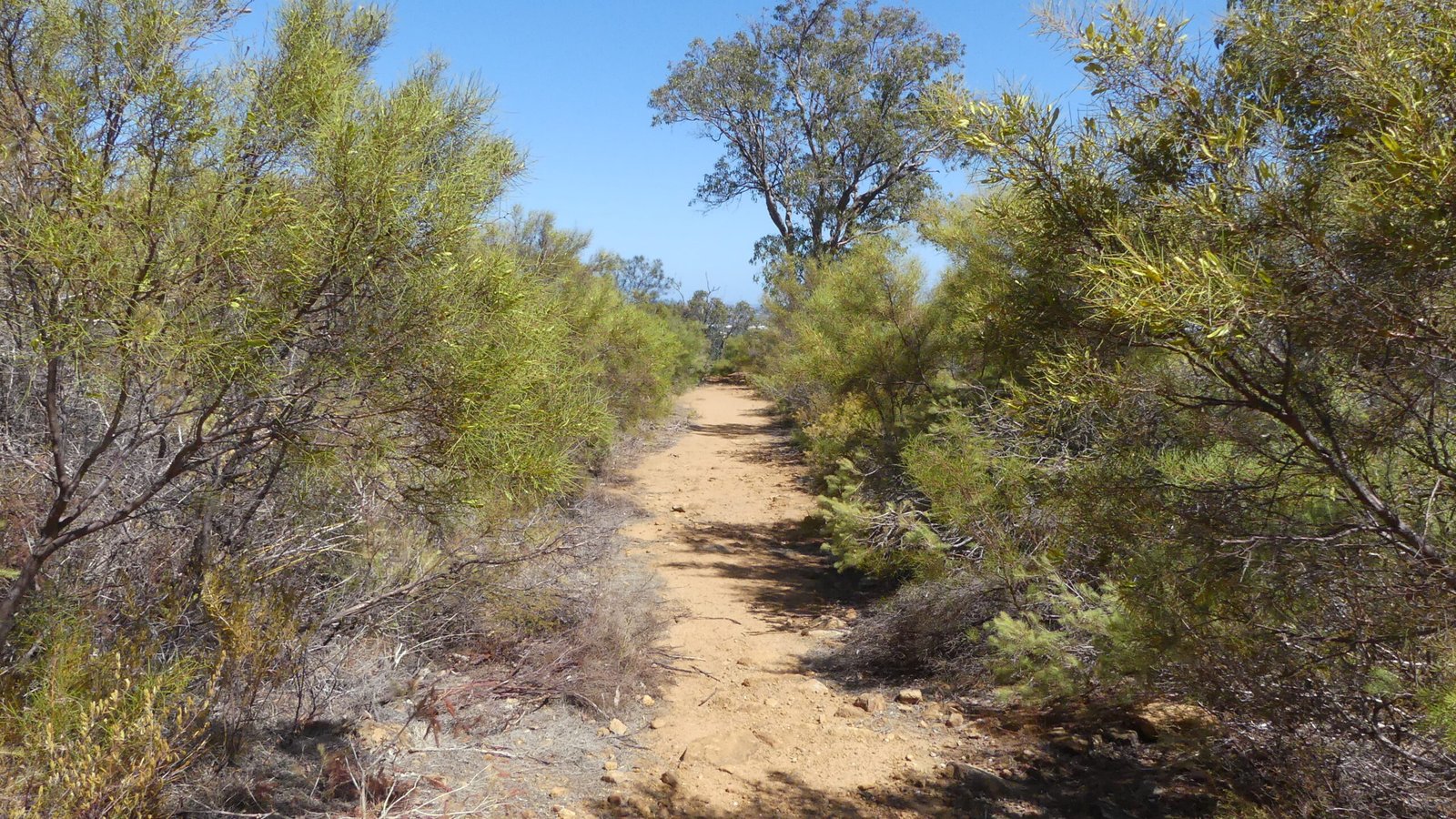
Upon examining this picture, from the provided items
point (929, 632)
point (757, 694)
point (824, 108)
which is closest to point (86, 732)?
point (757, 694)

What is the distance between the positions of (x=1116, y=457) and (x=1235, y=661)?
2.64 feet

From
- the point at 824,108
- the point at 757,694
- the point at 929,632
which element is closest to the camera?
the point at 757,694

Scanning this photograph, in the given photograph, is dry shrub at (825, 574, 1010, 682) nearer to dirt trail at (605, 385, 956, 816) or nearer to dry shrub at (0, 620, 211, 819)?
dirt trail at (605, 385, 956, 816)

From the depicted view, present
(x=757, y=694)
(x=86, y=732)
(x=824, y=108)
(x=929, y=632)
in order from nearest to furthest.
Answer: (x=86, y=732) < (x=757, y=694) < (x=929, y=632) < (x=824, y=108)

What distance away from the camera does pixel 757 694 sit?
6.46m

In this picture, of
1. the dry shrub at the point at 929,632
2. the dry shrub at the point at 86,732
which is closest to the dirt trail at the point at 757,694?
the dry shrub at the point at 929,632

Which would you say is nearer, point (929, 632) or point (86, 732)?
point (86, 732)

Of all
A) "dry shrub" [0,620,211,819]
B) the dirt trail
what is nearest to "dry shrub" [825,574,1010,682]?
the dirt trail

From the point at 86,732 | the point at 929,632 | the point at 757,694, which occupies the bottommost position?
the point at 757,694

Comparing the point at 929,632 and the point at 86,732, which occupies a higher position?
the point at 86,732

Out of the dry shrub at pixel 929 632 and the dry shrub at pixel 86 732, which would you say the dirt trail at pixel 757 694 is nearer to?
the dry shrub at pixel 929 632

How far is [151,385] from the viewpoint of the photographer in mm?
3061

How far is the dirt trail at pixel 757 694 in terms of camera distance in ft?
16.2

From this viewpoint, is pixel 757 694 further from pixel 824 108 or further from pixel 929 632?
pixel 824 108
